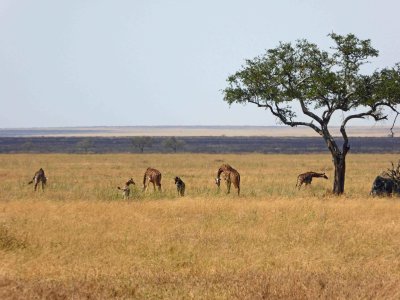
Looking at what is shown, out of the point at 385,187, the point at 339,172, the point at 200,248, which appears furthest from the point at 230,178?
the point at 200,248

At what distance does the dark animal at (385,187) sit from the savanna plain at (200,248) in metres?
1.91

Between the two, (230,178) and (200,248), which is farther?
(230,178)

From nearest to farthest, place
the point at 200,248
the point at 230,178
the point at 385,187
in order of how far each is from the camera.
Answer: the point at 200,248, the point at 385,187, the point at 230,178

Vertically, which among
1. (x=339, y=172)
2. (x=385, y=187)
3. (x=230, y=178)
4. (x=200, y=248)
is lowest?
(x=200, y=248)

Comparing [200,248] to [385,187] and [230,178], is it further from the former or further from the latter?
[385,187]

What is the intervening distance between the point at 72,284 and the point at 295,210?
11.8 m

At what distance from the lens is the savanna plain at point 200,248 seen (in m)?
9.64

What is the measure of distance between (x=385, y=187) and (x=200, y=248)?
14.5 metres

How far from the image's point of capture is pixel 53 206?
69.7 feet

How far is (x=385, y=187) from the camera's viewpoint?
87.0 feet

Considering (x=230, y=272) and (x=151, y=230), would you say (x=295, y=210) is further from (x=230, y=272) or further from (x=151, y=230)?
(x=230, y=272)

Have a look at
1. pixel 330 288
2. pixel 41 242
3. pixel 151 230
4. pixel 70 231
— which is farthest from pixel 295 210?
pixel 330 288

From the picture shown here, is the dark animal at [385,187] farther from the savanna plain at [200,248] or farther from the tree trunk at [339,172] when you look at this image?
the savanna plain at [200,248]

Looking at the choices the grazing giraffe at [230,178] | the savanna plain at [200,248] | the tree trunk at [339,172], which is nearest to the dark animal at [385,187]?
the tree trunk at [339,172]
